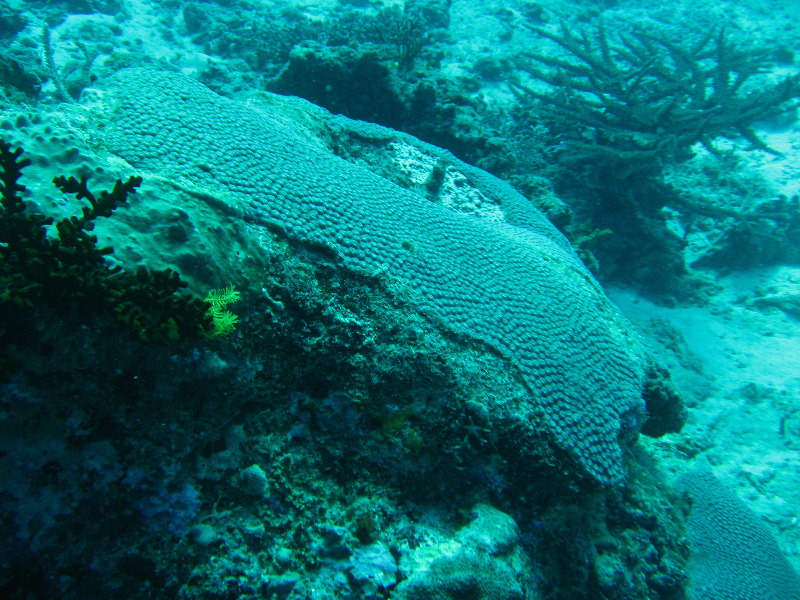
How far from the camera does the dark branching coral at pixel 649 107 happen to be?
5.66 metres

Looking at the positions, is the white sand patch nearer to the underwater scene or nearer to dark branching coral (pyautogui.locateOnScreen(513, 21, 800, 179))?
the underwater scene

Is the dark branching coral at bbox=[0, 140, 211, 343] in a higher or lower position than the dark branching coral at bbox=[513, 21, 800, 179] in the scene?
lower

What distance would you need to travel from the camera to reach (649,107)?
6.20 meters

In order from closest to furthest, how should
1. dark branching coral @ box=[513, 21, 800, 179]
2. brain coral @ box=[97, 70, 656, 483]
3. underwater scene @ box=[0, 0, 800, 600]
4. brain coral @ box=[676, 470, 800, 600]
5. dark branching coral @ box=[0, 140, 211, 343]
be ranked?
dark branching coral @ box=[0, 140, 211, 343] < underwater scene @ box=[0, 0, 800, 600] < brain coral @ box=[97, 70, 656, 483] < brain coral @ box=[676, 470, 800, 600] < dark branching coral @ box=[513, 21, 800, 179]

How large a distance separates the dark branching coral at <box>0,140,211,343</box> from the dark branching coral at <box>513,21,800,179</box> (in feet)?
19.5

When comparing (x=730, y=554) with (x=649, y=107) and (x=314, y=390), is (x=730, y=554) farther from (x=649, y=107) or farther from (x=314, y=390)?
(x=649, y=107)

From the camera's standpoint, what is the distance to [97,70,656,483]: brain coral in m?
2.22

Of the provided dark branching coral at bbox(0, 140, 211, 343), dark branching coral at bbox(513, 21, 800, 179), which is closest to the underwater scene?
dark branching coral at bbox(0, 140, 211, 343)

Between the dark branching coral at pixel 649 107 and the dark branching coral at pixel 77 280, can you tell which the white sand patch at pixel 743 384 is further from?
the dark branching coral at pixel 77 280

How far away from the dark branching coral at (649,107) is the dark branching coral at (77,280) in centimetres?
595

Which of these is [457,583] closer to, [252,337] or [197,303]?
[252,337]

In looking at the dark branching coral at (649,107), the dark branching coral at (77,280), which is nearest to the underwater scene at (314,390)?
the dark branching coral at (77,280)

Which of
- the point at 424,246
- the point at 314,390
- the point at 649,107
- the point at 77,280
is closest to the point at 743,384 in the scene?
the point at 649,107

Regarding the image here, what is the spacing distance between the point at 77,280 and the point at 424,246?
1825 millimetres
